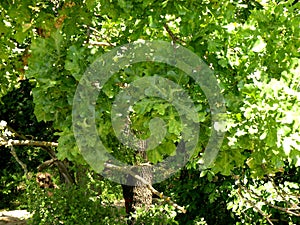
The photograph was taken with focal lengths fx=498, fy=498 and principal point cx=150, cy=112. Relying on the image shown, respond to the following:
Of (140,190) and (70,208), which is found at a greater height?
(140,190)

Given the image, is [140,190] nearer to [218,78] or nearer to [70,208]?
[70,208]

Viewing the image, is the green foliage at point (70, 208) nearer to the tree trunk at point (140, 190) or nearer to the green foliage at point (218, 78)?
the tree trunk at point (140, 190)

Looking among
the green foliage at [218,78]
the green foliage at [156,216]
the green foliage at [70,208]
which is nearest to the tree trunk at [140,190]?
the green foliage at [70,208]

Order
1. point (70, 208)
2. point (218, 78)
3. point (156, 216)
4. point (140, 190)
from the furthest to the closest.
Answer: point (140, 190), point (70, 208), point (156, 216), point (218, 78)

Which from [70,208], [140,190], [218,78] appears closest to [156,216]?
[140,190]

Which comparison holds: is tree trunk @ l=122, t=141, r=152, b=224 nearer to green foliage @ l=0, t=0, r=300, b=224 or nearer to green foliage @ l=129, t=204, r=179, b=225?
green foliage @ l=129, t=204, r=179, b=225

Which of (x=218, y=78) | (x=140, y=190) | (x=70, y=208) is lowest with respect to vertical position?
(x=218, y=78)

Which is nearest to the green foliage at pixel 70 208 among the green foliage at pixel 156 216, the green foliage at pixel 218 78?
the green foliage at pixel 156 216

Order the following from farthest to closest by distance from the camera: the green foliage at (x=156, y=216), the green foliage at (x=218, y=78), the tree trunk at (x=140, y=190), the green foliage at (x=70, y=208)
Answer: the tree trunk at (x=140, y=190) < the green foliage at (x=70, y=208) < the green foliage at (x=156, y=216) < the green foliage at (x=218, y=78)

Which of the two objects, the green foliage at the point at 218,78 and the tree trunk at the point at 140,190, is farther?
the tree trunk at the point at 140,190

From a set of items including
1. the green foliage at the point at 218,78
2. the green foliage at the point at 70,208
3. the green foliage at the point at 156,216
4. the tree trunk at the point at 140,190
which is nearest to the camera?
the green foliage at the point at 218,78

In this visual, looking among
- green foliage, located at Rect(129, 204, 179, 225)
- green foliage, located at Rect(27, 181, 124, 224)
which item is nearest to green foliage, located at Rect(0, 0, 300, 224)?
green foliage, located at Rect(129, 204, 179, 225)

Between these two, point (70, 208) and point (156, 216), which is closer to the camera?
point (156, 216)

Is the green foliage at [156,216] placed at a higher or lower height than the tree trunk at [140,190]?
lower
